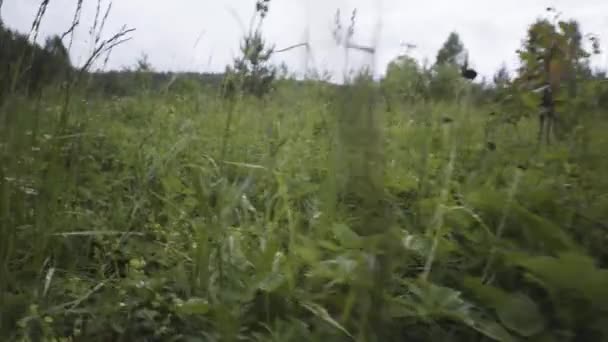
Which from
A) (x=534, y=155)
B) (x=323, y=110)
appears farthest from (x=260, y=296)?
(x=323, y=110)

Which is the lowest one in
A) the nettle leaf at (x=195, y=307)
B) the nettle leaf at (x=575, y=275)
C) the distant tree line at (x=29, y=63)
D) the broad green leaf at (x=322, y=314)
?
the nettle leaf at (x=195, y=307)

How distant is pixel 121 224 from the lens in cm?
169

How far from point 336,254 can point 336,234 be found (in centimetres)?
10

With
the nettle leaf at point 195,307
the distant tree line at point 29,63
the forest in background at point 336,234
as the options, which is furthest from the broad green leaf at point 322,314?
the distant tree line at point 29,63

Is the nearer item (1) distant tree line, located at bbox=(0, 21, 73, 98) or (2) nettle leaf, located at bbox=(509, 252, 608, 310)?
(2) nettle leaf, located at bbox=(509, 252, 608, 310)

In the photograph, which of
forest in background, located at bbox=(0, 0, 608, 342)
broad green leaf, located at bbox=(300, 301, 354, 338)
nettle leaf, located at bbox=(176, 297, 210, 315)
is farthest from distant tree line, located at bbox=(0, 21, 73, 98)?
broad green leaf, located at bbox=(300, 301, 354, 338)

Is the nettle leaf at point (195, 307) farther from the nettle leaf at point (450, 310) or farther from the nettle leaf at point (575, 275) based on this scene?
the nettle leaf at point (575, 275)

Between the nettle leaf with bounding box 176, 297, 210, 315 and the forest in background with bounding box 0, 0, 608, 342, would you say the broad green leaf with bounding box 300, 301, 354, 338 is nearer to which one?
the forest in background with bounding box 0, 0, 608, 342

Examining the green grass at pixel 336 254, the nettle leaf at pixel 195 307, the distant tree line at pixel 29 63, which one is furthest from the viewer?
→ the distant tree line at pixel 29 63

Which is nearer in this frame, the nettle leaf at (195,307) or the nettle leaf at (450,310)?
the nettle leaf at (450,310)

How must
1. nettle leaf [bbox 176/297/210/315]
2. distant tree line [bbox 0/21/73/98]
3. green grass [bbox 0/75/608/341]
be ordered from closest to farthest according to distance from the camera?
green grass [bbox 0/75/608/341] < nettle leaf [bbox 176/297/210/315] < distant tree line [bbox 0/21/73/98]

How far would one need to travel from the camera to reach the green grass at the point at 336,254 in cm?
83

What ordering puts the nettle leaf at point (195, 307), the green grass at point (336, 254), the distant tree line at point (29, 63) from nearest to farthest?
the green grass at point (336, 254) < the nettle leaf at point (195, 307) < the distant tree line at point (29, 63)

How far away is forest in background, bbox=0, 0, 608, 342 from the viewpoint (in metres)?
0.85
